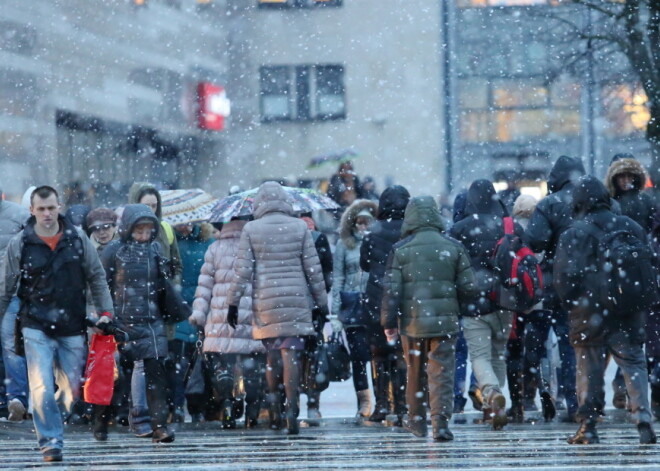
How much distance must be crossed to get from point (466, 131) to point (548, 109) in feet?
6.59

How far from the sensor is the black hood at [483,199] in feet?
42.5

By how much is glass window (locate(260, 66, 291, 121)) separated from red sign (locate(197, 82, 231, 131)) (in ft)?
2.98

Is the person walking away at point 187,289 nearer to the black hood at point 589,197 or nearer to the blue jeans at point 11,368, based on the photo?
the blue jeans at point 11,368

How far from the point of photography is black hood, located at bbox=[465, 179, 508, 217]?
12953 mm

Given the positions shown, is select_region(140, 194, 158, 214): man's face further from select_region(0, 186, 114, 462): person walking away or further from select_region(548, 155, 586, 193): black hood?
select_region(548, 155, 586, 193): black hood

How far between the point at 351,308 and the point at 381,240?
2.85ft

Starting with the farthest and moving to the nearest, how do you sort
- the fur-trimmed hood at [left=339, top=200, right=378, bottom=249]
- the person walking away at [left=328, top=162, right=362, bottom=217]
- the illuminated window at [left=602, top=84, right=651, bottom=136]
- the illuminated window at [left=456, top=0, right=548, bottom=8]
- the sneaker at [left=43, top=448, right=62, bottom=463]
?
1. the illuminated window at [left=456, top=0, right=548, bottom=8]
2. the illuminated window at [left=602, top=84, right=651, bottom=136]
3. the person walking away at [left=328, top=162, right=362, bottom=217]
4. the fur-trimmed hood at [left=339, top=200, right=378, bottom=249]
5. the sneaker at [left=43, top=448, right=62, bottom=463]

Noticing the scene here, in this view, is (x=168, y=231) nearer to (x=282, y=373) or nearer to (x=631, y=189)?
(x=282, y=373)

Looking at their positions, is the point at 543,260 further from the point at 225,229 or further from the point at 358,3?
the point at 358,3

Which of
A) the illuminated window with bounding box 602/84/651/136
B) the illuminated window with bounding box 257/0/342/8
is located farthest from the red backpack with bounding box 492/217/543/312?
the illuminated window with bounding box 257/0/342/8

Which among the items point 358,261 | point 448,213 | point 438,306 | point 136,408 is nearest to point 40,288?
point 136,408

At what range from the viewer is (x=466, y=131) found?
37.8 m

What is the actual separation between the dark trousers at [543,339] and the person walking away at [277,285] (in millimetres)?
1787

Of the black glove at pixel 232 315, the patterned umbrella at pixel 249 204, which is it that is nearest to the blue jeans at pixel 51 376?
the black glove at pixel 232 315
